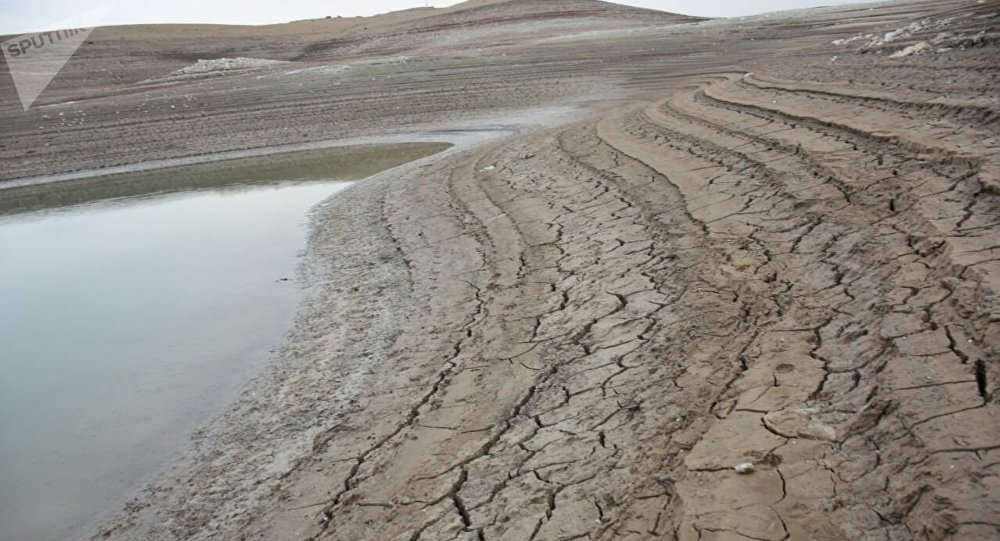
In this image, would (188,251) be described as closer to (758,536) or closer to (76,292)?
(76,292)

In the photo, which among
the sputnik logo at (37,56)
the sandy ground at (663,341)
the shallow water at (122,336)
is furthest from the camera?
the sputnik logo at (37,56)

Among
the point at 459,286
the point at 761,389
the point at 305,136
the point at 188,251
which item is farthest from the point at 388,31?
the point at 761,389

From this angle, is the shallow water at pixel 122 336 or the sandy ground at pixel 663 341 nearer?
the sandy ground at pixel 663 341

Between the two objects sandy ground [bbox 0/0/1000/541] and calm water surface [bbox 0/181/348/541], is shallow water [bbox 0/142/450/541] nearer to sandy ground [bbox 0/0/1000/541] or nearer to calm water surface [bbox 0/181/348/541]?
calm water surface [bbox 0/181/348/541]

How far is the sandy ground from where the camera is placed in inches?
110

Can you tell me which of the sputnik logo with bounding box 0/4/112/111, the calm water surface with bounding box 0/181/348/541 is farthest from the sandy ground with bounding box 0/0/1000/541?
the sputnik logo with bounding box 0/4/112/111

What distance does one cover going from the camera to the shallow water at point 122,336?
426cm

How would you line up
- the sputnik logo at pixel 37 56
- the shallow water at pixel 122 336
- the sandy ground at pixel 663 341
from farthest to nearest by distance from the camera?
the sputnik logo at pixel 37 56
the shallow water at pixel 122 336
the sandy ground at pixel 663 341

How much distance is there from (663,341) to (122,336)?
13.8 feet

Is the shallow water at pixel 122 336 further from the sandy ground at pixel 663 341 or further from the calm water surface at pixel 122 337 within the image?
the sandy ground at pixel 663 341

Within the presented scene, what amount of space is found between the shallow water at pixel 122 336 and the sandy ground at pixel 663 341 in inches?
12.6

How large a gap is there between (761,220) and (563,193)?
8.18ft

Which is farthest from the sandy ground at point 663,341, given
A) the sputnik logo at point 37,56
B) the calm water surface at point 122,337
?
the sputnik logo at point 37,56

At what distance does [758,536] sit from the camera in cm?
249
